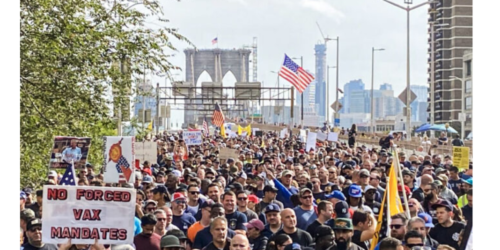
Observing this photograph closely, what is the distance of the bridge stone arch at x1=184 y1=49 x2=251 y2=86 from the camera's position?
136875 mm

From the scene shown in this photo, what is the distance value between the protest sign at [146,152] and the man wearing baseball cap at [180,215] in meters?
10.3

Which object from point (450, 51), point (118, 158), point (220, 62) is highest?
point (450, 51)

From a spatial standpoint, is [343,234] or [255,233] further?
[255,233]

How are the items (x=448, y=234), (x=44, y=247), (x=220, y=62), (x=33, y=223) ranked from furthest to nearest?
(x=220, y=62), (x=448, y=234), (x=33, y=223), (x=44, y=247)

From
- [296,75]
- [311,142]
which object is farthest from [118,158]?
[296,75]

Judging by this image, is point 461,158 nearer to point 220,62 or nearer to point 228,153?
point 228,153

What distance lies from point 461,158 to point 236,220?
8679 mm

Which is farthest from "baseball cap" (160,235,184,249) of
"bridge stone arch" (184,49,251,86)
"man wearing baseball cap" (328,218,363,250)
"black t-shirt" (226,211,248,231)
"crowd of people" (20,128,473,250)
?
"bridge stone arch" (184,49,251,86)

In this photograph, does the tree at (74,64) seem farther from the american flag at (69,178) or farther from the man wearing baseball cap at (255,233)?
the man wearing baseball cap at (255,233)

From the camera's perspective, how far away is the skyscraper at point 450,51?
126 m

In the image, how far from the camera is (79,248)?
28.0 ft

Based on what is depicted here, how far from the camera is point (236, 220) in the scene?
396 inches

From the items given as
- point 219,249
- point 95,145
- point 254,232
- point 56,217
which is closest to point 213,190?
point 254,232

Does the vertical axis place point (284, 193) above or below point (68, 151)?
below
